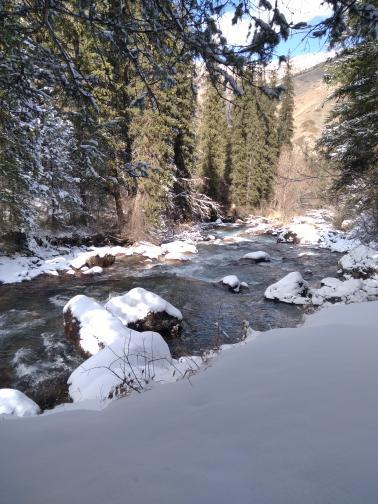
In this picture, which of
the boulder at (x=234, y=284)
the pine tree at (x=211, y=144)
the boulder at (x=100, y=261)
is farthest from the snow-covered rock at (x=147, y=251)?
the pine tree at (x=211, y=144)

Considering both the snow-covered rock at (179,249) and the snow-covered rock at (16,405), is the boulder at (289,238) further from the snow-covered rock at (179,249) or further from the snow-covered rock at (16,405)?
the snow-covered rock at (16,405)

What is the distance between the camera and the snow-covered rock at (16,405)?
12.0ft

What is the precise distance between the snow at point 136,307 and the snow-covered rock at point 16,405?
9.07ft

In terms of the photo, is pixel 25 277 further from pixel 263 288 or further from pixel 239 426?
pixel 239 426

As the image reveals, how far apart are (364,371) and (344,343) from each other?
0.88 meters

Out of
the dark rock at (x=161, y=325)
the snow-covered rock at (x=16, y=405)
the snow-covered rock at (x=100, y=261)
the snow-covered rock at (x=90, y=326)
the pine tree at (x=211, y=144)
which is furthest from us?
the pine tree at (x=211, y=144)

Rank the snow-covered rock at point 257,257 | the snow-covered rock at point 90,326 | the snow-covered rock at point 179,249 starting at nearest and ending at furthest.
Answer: the snow-covered rock at point 90,326, the snow-covered rock at point 257,257, the snow-covered rock at point 179,249

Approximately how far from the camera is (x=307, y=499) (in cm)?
119

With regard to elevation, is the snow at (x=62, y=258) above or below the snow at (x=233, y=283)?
above

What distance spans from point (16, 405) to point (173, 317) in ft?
11.8

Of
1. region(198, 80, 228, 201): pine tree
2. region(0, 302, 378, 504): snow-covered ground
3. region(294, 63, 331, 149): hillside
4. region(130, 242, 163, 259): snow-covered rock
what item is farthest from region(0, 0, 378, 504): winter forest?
region(294, 63, 331, 149): hillside

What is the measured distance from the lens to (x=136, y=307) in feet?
22.4

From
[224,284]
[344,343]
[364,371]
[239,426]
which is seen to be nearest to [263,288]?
[224,284]

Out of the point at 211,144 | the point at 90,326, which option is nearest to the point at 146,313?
the point at 90,326
